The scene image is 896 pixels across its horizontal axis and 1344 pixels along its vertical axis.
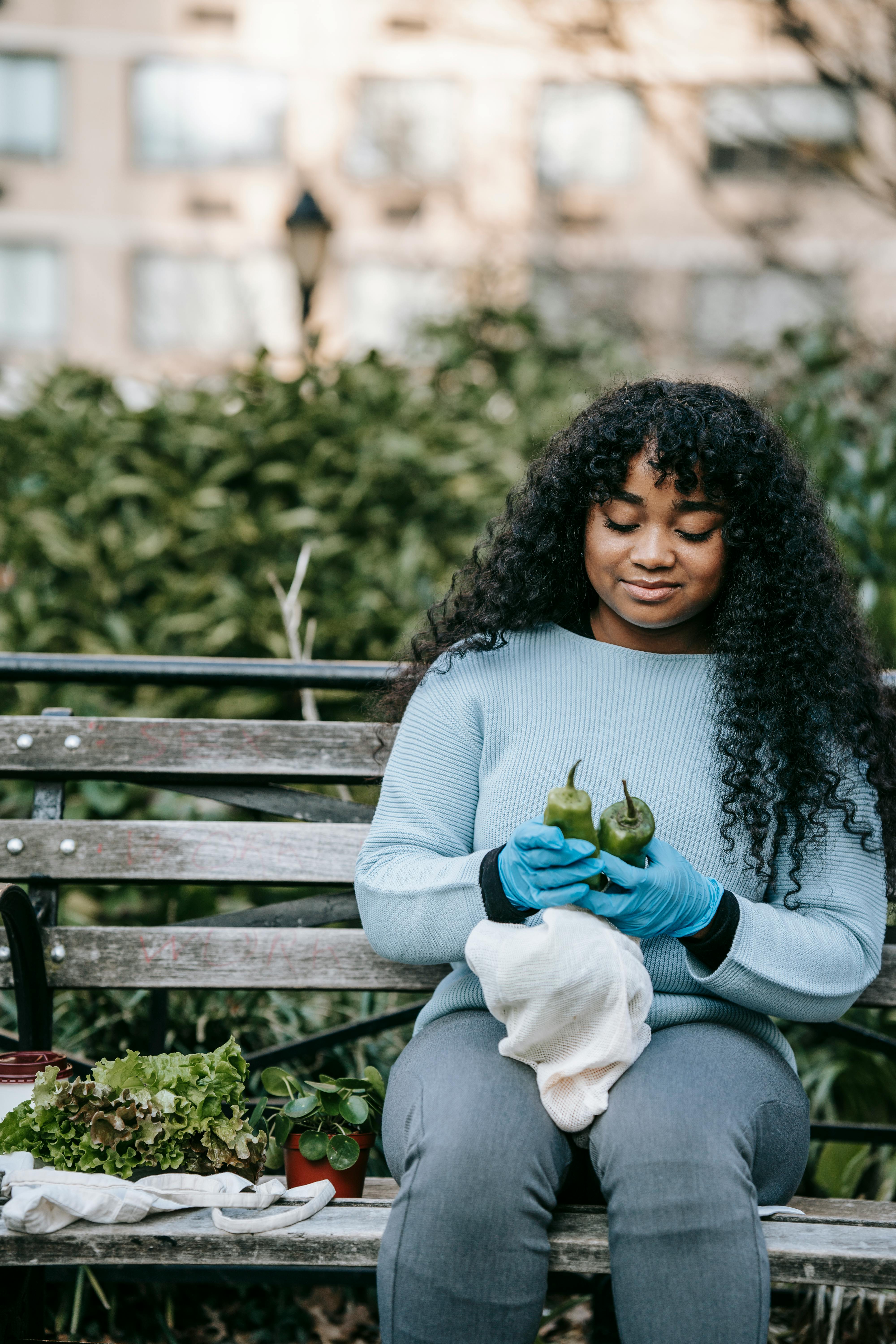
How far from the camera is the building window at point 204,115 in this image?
814 inches

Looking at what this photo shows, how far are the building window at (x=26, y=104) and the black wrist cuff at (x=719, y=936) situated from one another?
880 inches

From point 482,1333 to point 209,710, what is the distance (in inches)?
88.0

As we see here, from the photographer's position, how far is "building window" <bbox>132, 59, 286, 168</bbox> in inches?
814

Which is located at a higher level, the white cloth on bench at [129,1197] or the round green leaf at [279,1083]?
the white cloth on bench at [129,1197]

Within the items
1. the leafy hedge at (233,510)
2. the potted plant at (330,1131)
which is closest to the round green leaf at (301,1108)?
the potted plant at (330,1131)

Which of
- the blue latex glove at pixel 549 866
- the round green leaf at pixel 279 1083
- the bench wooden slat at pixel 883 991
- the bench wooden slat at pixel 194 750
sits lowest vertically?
the round green leaf at pixel 279 1083

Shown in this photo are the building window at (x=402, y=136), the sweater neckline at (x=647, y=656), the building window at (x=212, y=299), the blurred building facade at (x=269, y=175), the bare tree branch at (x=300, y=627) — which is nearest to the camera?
the sweater neckline at (x=647, y=656)

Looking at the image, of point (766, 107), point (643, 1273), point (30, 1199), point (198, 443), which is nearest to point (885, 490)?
point (198, 443)

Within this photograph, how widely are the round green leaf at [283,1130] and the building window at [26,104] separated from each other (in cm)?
2216

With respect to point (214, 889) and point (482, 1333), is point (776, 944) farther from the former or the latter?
point (214, 889)

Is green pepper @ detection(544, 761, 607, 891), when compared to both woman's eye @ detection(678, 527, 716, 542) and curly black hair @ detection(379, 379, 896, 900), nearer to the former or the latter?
curly black hair @ detection(379, 379, 896, 900)

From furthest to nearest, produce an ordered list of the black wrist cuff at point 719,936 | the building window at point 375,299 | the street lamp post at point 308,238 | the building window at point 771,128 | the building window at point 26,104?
the building window at point 26,104
the building window at point 375,299
the street lamp post at point 308,238
the building window at point 771,128
the black wrist cuff at point 719,936

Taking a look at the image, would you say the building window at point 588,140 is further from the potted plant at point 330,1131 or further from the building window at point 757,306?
the potted plant at point 330,1131

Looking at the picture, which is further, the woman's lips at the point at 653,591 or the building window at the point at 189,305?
the building window at the point at 189,305
